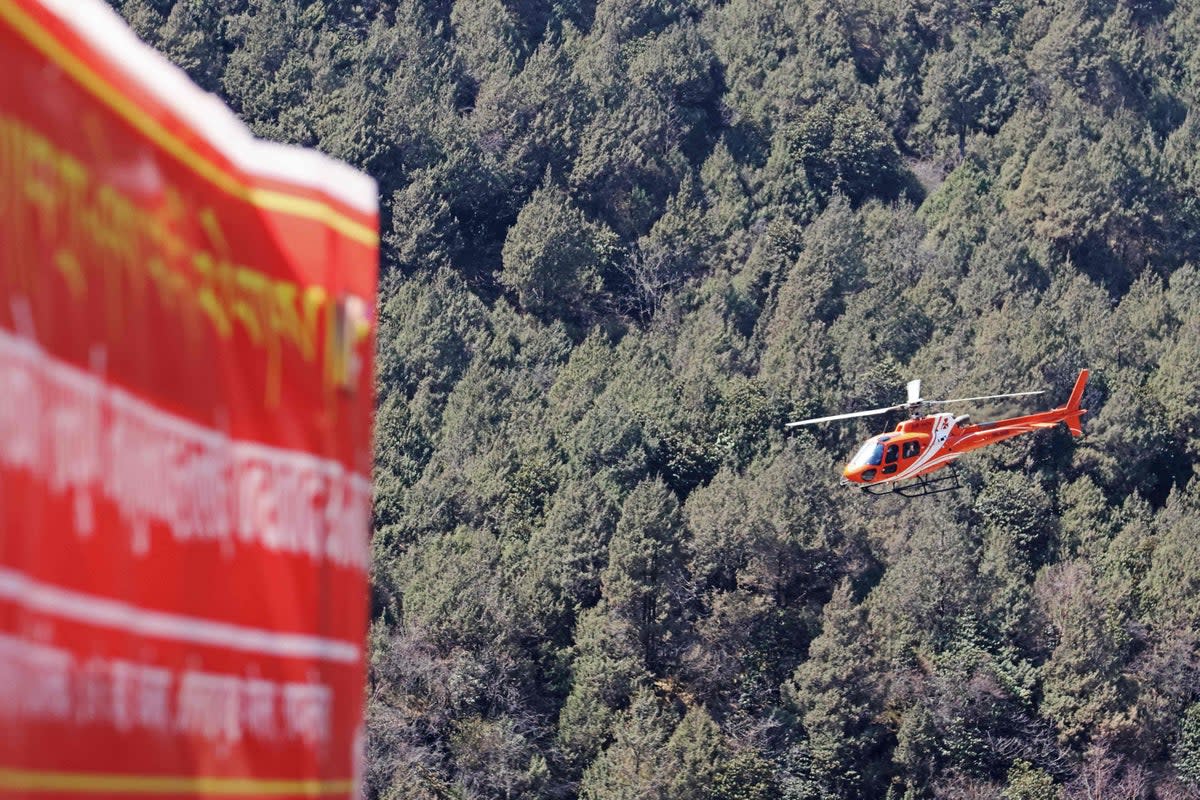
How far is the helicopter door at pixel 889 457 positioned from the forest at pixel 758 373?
1579 centimetres

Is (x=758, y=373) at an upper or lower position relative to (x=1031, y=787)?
upper

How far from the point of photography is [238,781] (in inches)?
198

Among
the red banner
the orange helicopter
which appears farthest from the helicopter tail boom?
the red banner

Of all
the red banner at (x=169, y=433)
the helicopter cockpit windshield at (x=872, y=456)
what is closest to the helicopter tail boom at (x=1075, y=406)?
the helicopter cockpit windshield at (x=872, y=456)

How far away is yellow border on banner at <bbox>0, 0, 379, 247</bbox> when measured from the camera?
4.38 m

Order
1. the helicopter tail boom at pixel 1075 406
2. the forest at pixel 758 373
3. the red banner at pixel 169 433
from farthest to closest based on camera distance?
the forest at pixel 758 373 < the helicopter tail boom at pixel 1075 406 < the red banner at pixel 169 433

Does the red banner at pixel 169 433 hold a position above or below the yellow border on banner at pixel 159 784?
above

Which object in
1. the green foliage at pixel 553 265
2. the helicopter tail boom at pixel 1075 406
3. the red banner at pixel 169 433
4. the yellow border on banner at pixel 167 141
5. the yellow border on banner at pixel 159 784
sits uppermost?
the green foliage at pixel 553 265

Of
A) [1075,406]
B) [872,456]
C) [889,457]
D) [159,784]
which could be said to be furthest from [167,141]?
[1075,406]

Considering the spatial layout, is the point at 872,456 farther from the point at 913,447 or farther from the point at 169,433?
the point at 169,433

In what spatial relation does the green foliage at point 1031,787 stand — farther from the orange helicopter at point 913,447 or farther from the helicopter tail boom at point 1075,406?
the orange helicopter at point 913,447

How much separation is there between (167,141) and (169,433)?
0.84m

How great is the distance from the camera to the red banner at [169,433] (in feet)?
14.1

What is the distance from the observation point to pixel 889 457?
1427 inches
